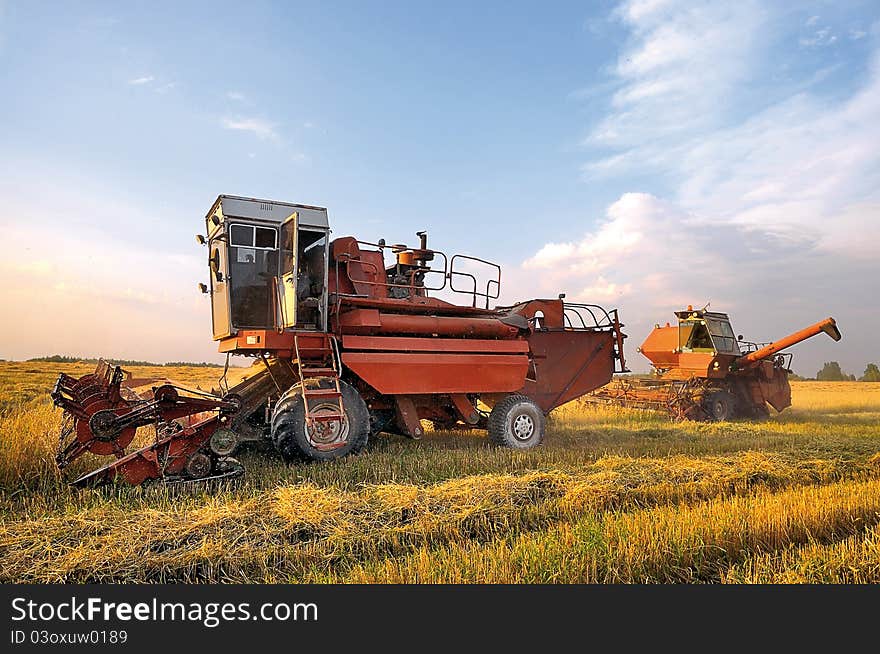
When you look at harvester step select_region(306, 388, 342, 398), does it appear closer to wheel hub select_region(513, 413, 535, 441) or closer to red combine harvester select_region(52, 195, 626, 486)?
red combine harvester select_region(52, 195, 626, 486)

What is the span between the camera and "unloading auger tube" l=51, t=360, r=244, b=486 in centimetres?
611

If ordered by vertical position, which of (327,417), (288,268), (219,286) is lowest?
(327,417)

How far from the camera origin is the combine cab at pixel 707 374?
50.1 feet

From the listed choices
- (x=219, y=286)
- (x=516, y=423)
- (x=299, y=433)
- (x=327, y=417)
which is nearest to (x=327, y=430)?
(x=327, y=417)

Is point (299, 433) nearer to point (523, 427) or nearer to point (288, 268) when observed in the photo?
point (288, 268)

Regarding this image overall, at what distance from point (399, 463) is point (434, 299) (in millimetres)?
3069

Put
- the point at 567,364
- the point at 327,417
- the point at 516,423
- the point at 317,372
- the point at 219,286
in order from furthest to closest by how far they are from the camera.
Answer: the point at 567,364 → the point at 516,423 → the point at 219,286 → the point at 317,372 → the point at 327,417

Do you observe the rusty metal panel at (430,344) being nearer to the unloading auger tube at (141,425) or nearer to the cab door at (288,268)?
the cab door at (288,268)

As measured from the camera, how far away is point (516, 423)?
9.75 metres

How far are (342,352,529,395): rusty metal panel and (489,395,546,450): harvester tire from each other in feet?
0.95

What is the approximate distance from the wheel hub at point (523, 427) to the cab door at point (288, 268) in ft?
13.3

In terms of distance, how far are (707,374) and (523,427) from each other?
25.6 feet

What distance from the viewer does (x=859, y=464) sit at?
8.13 m

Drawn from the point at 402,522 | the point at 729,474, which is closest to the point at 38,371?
the point at 402,522
